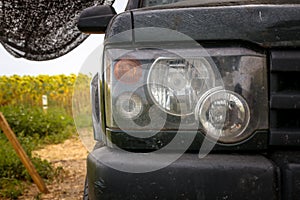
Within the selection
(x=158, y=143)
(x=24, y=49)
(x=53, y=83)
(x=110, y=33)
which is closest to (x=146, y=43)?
(x=110, y=33)

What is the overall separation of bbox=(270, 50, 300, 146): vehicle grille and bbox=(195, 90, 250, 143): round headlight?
89mm

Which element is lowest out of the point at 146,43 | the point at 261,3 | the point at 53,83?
the point at 53,83

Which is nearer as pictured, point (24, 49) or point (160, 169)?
point (160, 169)

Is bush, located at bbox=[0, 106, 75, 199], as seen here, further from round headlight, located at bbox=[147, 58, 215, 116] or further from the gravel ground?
round headlight, located at bbox=[147, 58, 215, 116]

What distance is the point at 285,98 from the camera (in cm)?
133

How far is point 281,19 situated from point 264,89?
22cm

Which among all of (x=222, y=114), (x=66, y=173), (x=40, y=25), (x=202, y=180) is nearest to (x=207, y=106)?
(x=222, y=114)

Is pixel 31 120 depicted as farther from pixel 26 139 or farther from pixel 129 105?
pixel 129 105

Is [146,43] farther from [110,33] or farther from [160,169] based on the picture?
[160,169]

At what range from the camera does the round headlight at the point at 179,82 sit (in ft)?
4.49

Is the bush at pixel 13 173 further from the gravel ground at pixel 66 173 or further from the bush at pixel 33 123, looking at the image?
the bush at pixel 33 123

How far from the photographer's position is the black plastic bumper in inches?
50.6

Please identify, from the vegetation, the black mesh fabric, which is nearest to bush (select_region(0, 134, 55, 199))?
the vegetation

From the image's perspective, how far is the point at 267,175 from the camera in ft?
4.23
